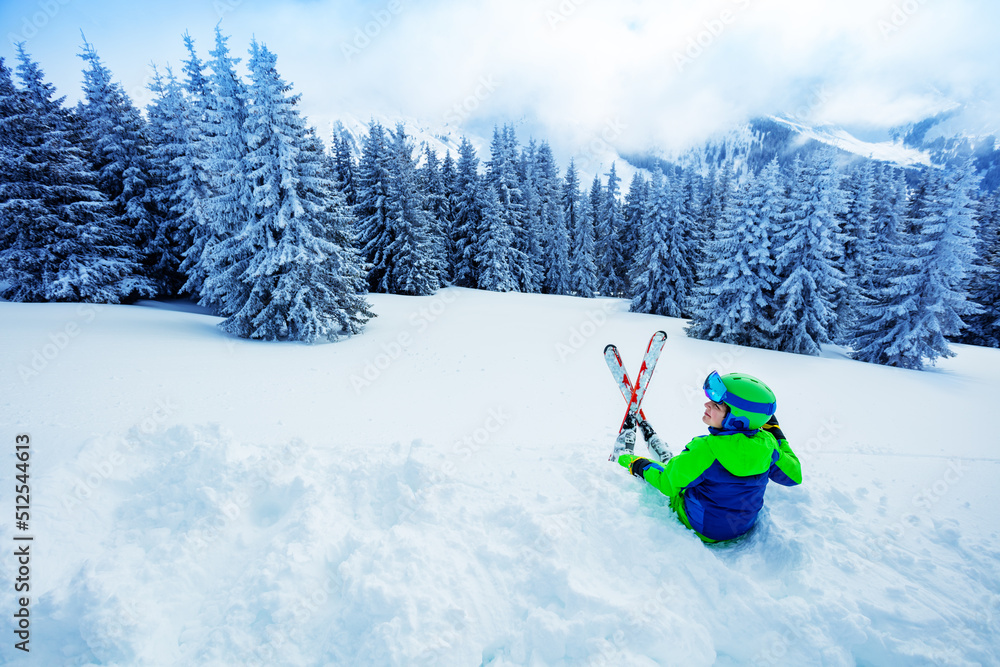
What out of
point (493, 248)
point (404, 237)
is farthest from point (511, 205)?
point (404, 237)

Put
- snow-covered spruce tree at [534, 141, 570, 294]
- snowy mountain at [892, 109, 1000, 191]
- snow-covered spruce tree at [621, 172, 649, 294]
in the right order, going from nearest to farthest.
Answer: snow-covered spruce tree at [534, 141, 570, 294] → snow-covered spruce tree at [621, 172, 649, 294] → snowy mountain at [892, 109, 1000, 191]

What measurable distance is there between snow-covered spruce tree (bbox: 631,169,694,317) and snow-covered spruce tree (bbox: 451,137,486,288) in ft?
44.0

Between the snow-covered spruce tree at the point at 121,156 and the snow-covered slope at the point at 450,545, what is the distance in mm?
15629

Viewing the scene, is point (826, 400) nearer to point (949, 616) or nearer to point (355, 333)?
point (949, 616)

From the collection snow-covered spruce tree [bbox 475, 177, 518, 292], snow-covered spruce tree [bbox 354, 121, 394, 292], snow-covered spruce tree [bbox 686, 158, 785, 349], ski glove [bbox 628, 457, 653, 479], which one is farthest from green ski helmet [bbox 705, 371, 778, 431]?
snow-covered spruce tree [bbox 475, 177, 518, 292]

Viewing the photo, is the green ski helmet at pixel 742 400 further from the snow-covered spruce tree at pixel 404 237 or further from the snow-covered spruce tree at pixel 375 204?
the snow-covered spruce tree at pixel 375 204

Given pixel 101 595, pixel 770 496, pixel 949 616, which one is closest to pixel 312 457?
pixel 101 595

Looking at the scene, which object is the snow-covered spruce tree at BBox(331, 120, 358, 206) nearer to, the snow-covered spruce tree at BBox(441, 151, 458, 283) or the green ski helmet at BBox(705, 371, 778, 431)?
the snow-covered spruce tree at BBox(441, 151, 458, 283)

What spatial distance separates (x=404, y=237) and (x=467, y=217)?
9949 mm

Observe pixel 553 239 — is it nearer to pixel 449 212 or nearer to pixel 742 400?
pixel 449 212

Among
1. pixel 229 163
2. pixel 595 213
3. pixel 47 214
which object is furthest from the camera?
pixel 595 213

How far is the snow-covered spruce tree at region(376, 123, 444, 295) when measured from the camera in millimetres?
25469

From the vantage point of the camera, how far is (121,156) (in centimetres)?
1895

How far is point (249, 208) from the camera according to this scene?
12.3 meters
